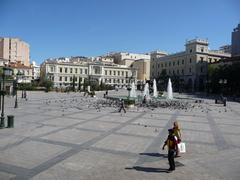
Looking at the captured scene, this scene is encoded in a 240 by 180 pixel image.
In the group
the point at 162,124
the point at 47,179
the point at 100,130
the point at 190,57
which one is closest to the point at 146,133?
the point at 100,130

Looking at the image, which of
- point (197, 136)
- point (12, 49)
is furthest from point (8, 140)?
point (12, 49)

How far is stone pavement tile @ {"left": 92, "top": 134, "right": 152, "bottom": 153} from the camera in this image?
444 inches

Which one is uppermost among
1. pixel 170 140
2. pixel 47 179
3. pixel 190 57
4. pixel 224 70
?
pixel 190 57

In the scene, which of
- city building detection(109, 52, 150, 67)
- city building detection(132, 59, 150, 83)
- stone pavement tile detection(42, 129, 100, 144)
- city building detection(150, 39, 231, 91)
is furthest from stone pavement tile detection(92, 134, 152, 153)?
city building detection(109, 52, 150, 67)

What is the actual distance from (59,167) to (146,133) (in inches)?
268

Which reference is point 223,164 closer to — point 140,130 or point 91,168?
point 91,168

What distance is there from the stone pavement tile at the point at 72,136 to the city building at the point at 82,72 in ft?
299

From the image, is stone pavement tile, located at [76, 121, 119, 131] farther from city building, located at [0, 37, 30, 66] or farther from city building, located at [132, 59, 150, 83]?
city building, located at [132, 59, 150, 83]

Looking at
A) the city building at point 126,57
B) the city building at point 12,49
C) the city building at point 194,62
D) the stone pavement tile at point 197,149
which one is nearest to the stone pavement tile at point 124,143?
the stone pavement tile at point 197,149

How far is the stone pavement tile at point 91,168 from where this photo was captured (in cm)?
795

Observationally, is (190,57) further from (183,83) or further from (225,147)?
(225,147)

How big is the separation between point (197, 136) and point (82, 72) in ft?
348

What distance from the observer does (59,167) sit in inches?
343

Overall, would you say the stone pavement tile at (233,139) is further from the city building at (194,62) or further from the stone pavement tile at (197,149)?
the city building at (194,62)
